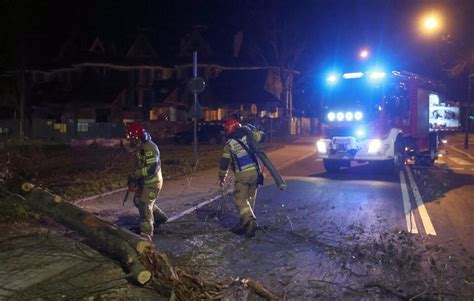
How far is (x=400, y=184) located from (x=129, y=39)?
40.9 meters

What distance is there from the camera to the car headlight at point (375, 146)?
49.1 ft

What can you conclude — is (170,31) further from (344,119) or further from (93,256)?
(93,256)

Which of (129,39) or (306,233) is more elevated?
(129,39)

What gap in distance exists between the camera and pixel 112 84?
4616cm

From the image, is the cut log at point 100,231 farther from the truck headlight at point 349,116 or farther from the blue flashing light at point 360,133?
the truck headlight at point 349,116

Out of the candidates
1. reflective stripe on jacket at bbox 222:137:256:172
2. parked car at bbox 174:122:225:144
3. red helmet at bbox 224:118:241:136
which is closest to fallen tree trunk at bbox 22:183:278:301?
reflective stripe on jacket at bbox 222:137:256:172

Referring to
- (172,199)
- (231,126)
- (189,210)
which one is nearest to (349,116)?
(172,199)

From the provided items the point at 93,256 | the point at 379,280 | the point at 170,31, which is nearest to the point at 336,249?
the point at 379,280

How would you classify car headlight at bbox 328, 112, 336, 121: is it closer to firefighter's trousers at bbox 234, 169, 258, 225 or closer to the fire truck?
the fire truck

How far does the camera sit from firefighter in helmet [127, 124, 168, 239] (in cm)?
681

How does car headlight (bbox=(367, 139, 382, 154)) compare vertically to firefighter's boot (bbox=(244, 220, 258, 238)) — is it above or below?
above

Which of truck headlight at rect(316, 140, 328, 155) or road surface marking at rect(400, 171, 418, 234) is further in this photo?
truck headlight at rect(316, 140, 328, 155)

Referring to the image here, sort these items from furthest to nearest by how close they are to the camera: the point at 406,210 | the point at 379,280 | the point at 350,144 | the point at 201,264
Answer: the point at 350,144
the point at 406,210
the point at 201,264
the point at 379,280

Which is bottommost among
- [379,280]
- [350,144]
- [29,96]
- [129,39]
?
[379,280]
